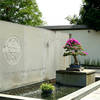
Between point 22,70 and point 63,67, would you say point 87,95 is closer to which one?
point 22,70

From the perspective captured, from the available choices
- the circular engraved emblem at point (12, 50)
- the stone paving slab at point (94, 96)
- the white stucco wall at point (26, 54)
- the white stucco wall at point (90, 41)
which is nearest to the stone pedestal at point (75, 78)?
the white stucco wall at point (26, 54)

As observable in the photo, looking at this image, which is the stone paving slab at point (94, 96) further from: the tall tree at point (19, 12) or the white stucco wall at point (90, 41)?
the tall tree at point (19, 12)

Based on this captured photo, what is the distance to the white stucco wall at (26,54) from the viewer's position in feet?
23.6

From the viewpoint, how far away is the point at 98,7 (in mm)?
22359

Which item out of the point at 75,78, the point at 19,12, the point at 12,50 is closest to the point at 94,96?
the point at 75,78

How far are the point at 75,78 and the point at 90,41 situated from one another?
1160 cm

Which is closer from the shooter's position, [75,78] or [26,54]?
[26,54]

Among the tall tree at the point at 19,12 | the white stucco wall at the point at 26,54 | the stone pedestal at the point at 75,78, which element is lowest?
the stone pedestal at the point at 75,78

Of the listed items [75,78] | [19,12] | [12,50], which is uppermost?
[19,12]

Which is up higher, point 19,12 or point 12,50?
point 19,12

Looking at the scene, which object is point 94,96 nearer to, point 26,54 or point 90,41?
point 26,54

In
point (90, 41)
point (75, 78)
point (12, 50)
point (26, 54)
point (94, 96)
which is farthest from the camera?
point (90, 41)

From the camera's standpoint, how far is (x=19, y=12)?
2748 centimetres

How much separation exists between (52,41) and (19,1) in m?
19.4
